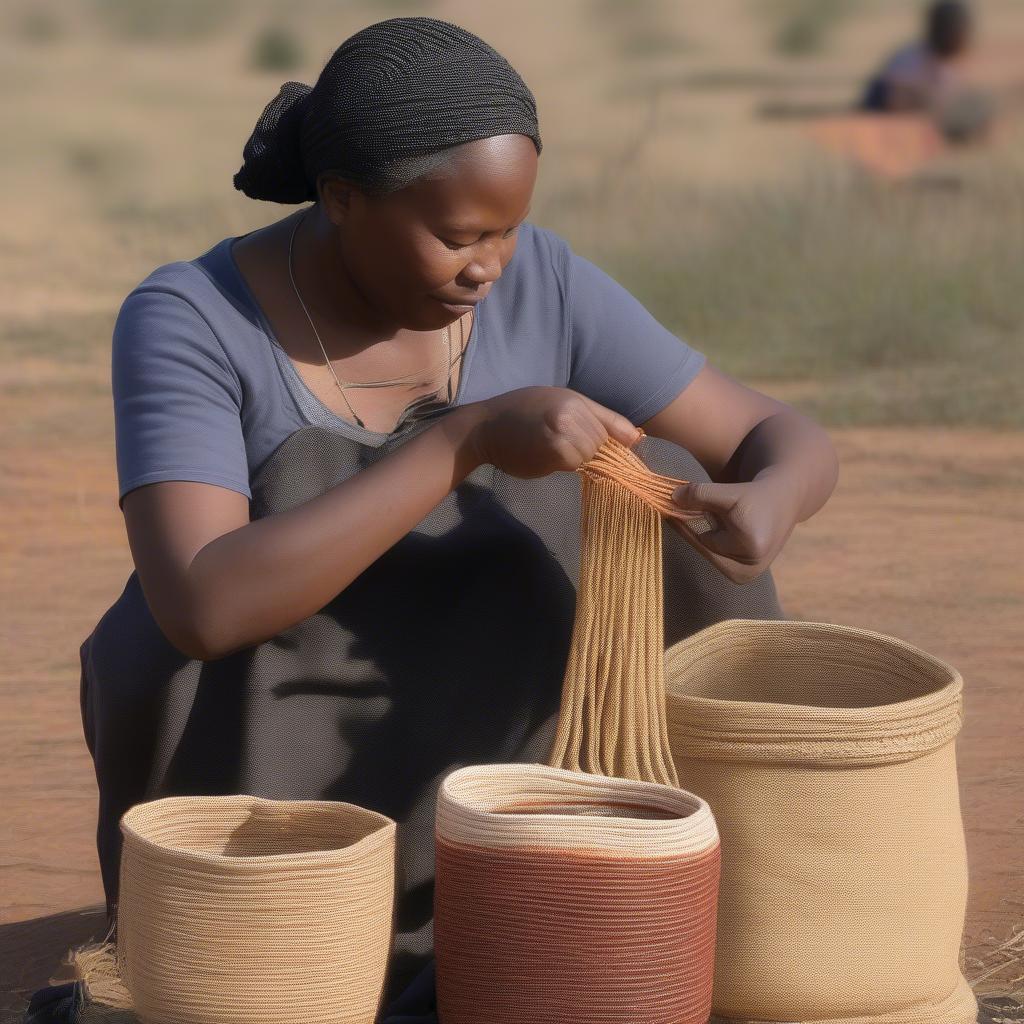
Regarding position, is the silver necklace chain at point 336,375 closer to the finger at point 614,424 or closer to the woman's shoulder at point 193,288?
the woman's shoulder at point 193,288

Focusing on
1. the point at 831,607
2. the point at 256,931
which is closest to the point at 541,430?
the point at 256,931

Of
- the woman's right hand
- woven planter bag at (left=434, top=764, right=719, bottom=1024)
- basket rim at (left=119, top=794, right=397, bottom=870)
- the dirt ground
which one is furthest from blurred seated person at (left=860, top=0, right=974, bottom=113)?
woven planter bag at (left=434, top=764, right=719, bottom=1024)

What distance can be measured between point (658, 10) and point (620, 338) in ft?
93.2

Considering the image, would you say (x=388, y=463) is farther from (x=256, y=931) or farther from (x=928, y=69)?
(x=928, y=69)

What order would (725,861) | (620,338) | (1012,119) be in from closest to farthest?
(725,861)
(620,338)
(1012,119)

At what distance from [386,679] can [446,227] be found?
0.65 m

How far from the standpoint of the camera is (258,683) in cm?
256

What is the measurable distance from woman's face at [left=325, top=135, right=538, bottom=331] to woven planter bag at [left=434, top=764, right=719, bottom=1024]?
28.3 inches

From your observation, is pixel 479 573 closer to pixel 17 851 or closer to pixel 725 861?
pixel 725 861

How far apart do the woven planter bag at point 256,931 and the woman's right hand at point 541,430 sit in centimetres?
49

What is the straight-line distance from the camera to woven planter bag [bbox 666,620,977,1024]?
235 cm

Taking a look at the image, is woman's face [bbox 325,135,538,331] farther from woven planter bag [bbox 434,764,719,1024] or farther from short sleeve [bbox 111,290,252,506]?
woven planter bag [bbox 434,764,719,1024]

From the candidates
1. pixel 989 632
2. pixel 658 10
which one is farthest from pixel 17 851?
pixel 658 10

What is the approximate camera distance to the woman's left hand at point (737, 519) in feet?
8.02
